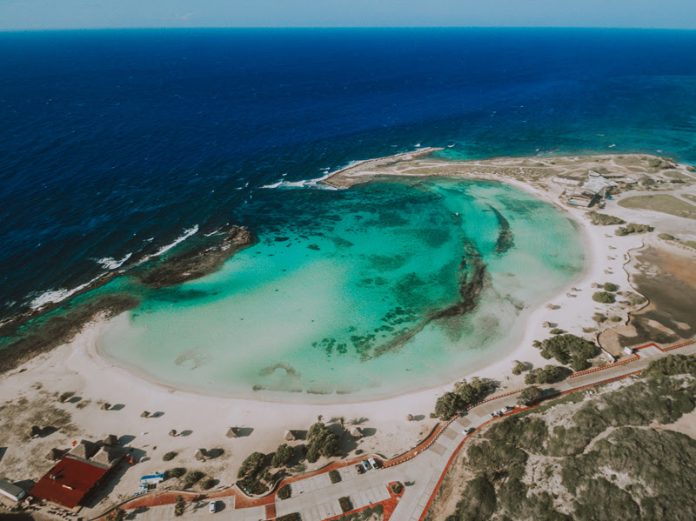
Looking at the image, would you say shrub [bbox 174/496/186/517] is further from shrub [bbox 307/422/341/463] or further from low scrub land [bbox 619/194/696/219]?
low scrub land [bbox 619/194/696/219]

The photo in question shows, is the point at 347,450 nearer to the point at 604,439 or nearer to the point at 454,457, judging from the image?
the point at 454,457

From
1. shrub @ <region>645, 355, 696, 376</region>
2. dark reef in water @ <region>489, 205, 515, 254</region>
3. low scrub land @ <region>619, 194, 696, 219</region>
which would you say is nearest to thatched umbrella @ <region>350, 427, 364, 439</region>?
shrub @ <region>645, 355, 696, 376</region>

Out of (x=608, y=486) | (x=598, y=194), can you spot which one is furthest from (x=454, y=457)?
(x=598, y=194)

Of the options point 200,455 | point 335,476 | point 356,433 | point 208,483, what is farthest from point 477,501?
point 200,455

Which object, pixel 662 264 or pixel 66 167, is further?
pixel 66 167

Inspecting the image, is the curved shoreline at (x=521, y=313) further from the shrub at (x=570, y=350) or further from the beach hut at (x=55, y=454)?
the beach hut at (x=55, y=454)

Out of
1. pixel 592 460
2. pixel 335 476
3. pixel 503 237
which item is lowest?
pixel 335 476

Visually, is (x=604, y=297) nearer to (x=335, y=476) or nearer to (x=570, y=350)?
(x=570, y=350)
